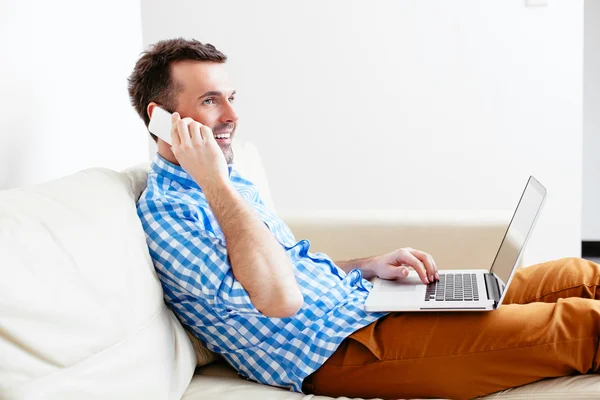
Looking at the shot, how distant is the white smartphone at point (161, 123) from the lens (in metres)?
1.68

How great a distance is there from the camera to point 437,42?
3.56 m

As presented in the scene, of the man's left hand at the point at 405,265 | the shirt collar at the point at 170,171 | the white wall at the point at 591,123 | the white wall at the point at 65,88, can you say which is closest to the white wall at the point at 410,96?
the white wall at the point at 591,123

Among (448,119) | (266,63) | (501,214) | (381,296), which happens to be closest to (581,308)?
(381,296)

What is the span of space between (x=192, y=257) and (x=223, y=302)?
0.34 ft

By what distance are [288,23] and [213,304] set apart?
2.35m

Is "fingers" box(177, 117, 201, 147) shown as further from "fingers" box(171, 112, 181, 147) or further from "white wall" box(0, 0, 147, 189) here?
"white wall" box(0, 0, 147, 189)

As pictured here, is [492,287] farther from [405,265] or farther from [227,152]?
[227,152]

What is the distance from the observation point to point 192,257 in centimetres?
148

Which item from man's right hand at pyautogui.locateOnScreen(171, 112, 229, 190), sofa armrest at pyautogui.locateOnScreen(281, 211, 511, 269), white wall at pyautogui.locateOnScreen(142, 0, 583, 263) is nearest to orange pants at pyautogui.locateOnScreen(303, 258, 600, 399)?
man's right hand at pyautogui.locateOnScreen(171, 112, 229, 190)

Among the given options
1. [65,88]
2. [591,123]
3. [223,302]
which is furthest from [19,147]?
[591,123]

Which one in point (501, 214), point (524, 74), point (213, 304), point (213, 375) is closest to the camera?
point (213, 304)

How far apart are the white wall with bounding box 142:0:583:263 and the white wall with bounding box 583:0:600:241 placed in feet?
3.37

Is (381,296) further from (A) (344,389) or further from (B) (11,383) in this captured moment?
(B) (11,383)

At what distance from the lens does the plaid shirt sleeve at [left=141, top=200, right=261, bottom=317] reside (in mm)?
1451
